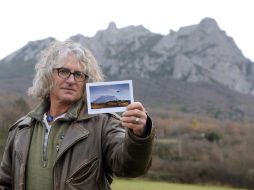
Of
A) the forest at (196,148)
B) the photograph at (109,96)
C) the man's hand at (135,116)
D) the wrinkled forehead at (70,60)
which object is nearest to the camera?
the man's hand at (135,116)

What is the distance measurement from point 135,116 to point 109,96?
222 millimetres

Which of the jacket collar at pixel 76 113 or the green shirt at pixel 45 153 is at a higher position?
the jacket collar at pixel 76 113

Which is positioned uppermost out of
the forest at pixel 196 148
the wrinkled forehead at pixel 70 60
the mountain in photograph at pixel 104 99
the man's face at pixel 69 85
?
the wrinkled forehead at pixel 70 60

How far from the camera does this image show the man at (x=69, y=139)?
2.69 m

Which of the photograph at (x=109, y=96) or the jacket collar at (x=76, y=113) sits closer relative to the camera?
the photograph at (x=109, y=96)

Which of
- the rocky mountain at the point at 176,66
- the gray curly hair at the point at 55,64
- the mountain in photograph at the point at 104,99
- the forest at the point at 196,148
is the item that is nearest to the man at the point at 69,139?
the gray curly hair at the point at 55,64

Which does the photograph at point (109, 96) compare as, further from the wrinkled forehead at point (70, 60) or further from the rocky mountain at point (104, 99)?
the wrinkled forehead at point (70, 60)

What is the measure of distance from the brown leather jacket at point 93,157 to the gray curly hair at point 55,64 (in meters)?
0.32

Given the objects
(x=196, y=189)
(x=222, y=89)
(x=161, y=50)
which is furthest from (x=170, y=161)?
(x=161, y=50)

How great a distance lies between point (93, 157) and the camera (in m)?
2.80

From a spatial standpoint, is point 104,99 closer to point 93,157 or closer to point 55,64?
point 93,157

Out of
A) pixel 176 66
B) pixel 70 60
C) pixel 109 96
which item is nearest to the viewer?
pixel 109 96

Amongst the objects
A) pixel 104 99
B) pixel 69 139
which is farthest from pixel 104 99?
pixel 69 139

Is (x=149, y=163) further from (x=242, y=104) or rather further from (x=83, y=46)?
(x=242, y=104)
